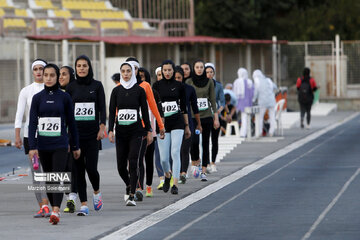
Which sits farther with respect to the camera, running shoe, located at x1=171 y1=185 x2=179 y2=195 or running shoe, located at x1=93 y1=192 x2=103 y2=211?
running shoe, located at x1=171 y1=185 x2=179 y2=195

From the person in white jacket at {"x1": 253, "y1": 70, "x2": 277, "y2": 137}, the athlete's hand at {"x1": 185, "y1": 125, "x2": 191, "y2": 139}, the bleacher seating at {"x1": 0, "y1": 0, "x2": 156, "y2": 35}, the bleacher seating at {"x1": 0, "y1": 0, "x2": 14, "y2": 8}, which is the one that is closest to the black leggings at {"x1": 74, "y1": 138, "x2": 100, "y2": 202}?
the athlete's hand at {"x1": 185, "y1": 125, "x2": 191, "y2": 139}

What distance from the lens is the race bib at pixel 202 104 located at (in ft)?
60.3

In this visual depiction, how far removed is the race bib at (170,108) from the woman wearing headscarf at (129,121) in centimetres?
189

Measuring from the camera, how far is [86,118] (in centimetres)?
1336

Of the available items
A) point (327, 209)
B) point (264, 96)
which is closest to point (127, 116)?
point (327, 209)

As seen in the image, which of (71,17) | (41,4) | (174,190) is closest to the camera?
(174,190)

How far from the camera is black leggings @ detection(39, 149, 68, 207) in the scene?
40.3ft

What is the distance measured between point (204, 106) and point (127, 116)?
4303 mm

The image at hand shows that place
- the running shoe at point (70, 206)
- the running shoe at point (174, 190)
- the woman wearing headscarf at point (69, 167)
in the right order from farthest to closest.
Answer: the running shoe at point (174, 190) → the running shoe at point (70, 206) → the woman wearing headscarf at point (69, 167)

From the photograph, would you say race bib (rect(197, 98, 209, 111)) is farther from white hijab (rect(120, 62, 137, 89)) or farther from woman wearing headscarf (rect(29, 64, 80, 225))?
woman wearing headscarf (rect(29, 64, 80, 225))

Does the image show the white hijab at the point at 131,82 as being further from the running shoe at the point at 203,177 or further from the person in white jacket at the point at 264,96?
the person in white jacket at the point at 264,96

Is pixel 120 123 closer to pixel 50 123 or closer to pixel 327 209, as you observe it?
pixel 50 123

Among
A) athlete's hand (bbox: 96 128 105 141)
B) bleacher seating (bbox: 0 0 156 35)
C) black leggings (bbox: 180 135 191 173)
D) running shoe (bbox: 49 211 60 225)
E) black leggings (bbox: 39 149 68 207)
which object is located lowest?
running shoe (bbox: 49 211 60 225)

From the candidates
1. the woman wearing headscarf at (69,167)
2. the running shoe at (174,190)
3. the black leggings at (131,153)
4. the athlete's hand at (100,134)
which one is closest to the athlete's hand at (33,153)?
the woman wearing headscarf at (69,167)
